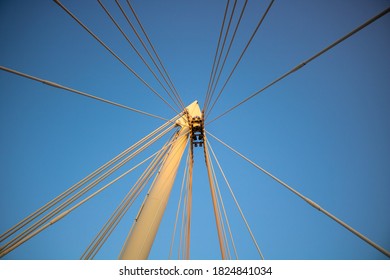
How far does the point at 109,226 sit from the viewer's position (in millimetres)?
6711

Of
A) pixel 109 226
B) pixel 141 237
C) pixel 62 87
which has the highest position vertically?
pixel 62 87

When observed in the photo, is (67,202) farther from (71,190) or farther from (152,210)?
(152,210)

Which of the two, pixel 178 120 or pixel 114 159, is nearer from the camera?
pixel 114 159

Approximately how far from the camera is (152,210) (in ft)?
19.3

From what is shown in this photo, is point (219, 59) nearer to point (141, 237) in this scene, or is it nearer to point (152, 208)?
point (152, 208)

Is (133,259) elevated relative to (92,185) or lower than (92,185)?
lower

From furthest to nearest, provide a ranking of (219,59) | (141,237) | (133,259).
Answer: (219,59)
(141,237)
(133,259)

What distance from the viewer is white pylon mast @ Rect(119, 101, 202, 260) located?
203 inches

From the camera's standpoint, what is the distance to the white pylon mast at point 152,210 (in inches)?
203

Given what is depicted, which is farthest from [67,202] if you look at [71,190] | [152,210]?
[152,210]
